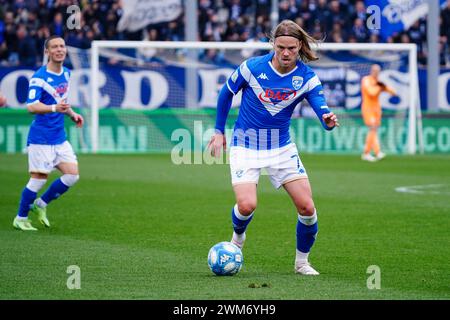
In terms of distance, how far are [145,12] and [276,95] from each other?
66.9 feet

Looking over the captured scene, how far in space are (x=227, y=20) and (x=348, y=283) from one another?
22.7 metres

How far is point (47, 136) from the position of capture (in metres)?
12.0

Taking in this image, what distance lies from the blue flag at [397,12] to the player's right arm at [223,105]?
18.3 meters

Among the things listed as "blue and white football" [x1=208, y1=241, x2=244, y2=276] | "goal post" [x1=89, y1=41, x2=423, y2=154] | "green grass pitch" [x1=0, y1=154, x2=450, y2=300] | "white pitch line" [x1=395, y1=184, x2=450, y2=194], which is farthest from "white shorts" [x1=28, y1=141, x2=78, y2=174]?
"goal post" [x1=89, y1=41, x2=423, y2=154]

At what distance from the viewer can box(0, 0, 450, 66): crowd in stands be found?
27.7 m

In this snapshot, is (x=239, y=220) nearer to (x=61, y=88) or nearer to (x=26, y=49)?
(x=61, y=88)

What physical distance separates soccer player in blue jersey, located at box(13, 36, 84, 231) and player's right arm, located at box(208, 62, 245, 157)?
3.41 meters

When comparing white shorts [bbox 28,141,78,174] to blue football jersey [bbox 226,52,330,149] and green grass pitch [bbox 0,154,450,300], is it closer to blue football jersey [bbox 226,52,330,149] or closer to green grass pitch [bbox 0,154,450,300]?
green grass pitch [bbox 0,154,450,300]

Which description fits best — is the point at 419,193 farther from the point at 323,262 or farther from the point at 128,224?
the point at 323,262

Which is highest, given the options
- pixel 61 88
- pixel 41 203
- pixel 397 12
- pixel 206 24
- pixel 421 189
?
pixel 397 12

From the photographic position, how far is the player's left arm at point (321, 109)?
816 centimetres

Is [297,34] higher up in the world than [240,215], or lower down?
higher up

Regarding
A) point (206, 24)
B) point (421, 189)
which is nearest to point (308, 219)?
point (421, 189)
